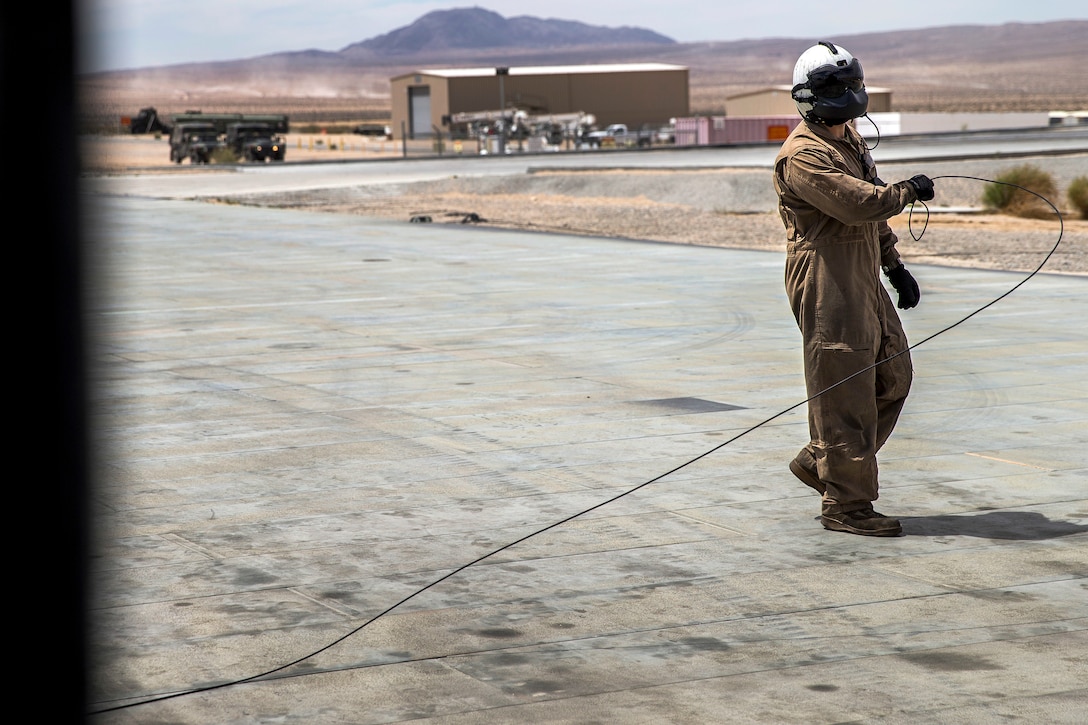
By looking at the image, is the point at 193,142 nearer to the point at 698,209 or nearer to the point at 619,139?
the point at 619,139

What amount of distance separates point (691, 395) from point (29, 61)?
6496mm

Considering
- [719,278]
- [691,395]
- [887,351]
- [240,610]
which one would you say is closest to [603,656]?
[240,610]

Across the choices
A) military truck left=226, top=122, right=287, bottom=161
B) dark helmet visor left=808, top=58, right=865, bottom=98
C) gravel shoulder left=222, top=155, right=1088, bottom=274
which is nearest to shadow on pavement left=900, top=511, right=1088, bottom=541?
dark helmet visor left=808, top=58, right=865, bottom=98

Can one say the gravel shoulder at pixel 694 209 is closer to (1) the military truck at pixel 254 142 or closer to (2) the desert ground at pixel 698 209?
(2) the desert ground at pixel 698 209

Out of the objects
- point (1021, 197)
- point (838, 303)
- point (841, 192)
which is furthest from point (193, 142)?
point (841, 192)

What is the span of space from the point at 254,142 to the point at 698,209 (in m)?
35.1

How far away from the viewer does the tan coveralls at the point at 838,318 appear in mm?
5906

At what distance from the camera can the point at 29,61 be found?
3240mm

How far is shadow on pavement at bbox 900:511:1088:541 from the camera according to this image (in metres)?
6.02

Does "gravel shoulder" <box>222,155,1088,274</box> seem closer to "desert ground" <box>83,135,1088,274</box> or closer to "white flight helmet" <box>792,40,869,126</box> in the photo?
"desert ground" <box>83,135,1088,274</box>

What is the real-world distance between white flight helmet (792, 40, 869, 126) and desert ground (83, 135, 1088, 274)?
12.5 m

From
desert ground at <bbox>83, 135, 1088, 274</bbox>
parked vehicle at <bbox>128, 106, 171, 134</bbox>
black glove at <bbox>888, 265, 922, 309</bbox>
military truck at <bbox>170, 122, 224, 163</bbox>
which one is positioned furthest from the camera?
parked vehicle at <bbox>128, 106, 171, 134</bbox>

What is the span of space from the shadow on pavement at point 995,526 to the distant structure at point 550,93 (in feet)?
294

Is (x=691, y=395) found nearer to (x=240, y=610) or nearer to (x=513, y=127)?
(x=240, y=610)
